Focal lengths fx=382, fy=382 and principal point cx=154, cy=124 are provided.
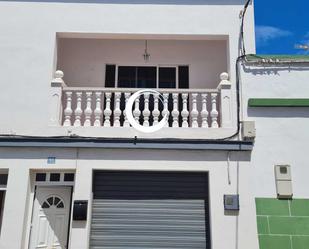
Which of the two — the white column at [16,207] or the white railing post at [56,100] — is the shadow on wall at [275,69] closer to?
the white railing post at [56,100]

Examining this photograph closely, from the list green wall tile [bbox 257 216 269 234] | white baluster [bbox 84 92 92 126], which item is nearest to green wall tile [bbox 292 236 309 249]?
green wall tile [bbox 257 216 269 234]

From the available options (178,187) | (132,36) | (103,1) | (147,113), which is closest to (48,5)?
(103,1)

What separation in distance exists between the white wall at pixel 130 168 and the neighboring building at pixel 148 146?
0.02 meters

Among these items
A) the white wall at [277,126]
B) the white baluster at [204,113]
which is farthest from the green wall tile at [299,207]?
the white baluster at [204,113]

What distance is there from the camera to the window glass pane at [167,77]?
9836 millimetres

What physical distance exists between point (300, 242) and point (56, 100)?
5.75 m

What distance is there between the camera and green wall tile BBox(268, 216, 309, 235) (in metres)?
7.50

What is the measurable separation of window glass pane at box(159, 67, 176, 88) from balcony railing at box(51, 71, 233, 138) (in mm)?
1189

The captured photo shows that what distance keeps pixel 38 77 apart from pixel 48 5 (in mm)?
1777

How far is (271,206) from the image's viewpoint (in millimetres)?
7609

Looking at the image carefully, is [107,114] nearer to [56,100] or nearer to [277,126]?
[56,100]

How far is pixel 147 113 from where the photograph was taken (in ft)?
26.4

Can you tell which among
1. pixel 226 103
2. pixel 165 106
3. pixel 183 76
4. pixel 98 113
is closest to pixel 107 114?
pixel 98 113

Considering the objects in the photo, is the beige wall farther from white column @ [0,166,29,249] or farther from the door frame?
white column @ [0,166,29,249]
